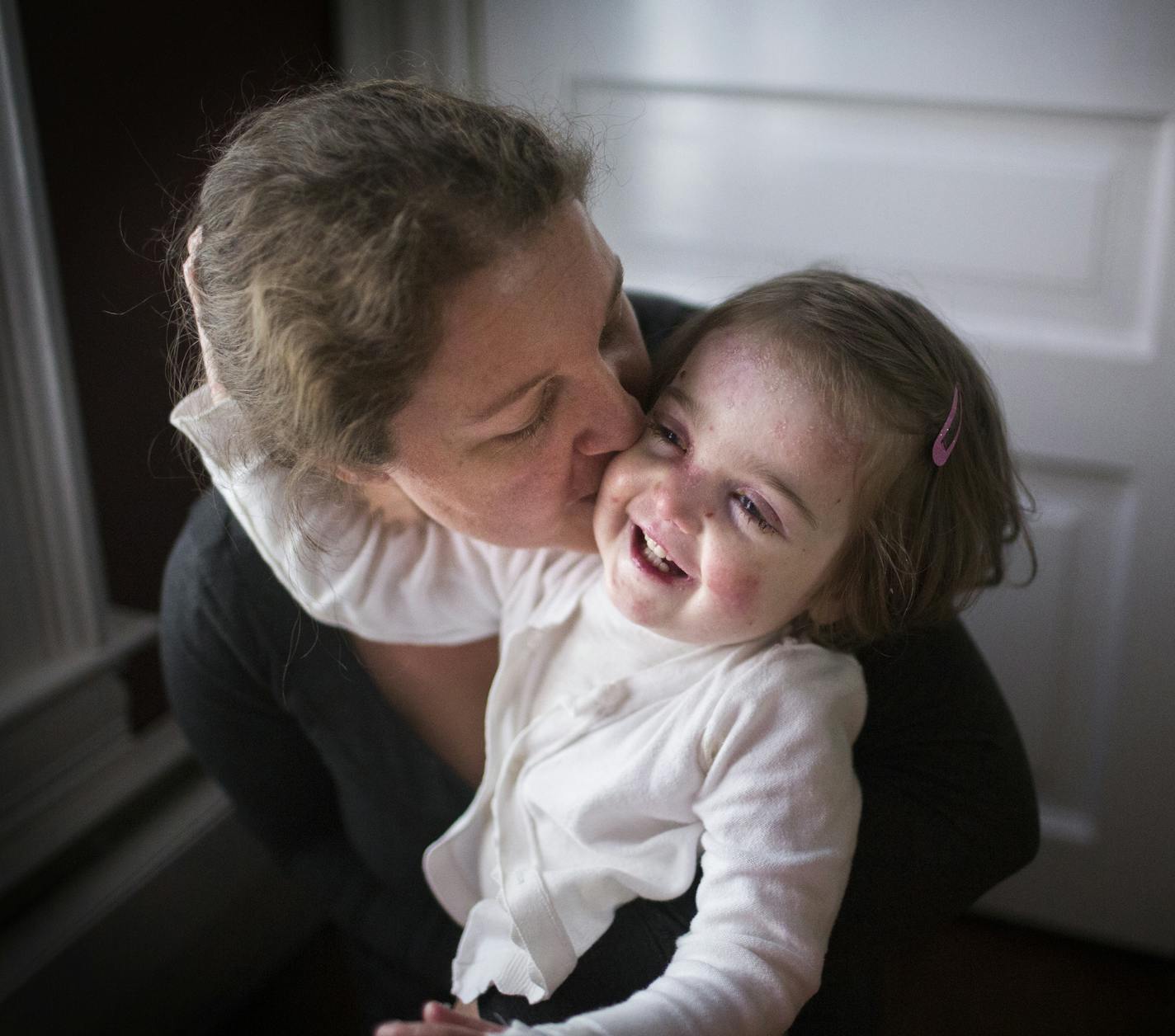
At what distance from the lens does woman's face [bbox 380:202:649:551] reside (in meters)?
0.77

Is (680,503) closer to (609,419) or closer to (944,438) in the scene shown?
(609,419)

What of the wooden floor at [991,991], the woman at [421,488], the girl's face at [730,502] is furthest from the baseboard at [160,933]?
the girl's face at [730,502]

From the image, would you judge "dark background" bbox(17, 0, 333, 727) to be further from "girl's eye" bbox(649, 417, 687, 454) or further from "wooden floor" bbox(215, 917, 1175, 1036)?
"girl's eye" bbox(649, 417, 687, 454)

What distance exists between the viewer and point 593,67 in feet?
5.21

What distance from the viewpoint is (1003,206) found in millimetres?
1472

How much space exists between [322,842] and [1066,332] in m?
1.08

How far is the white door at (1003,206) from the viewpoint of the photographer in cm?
141

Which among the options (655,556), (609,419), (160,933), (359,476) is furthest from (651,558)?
(160,933)

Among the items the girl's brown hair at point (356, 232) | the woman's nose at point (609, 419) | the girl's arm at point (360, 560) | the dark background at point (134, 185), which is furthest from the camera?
the dark background at point (134, 185)

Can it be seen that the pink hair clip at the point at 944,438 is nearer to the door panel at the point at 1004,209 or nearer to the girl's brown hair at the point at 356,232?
the girl's brown hair at the point at 356,232

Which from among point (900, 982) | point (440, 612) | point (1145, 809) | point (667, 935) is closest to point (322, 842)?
point (440, 612)

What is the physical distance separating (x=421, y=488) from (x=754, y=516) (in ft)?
0.80

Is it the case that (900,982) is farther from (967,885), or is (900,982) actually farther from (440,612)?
(440,612)

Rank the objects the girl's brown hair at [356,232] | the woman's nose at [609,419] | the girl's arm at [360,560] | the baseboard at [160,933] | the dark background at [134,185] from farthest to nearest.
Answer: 1. the baseboard at [160,933]
2. the dark background at [134,185]
3. the girl's arm at [360,560]
4. the woman's nose at [609,419]
5. the girl's brown hair at [356,232]
